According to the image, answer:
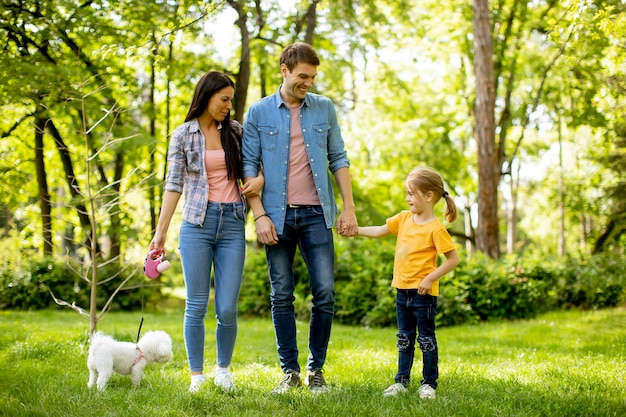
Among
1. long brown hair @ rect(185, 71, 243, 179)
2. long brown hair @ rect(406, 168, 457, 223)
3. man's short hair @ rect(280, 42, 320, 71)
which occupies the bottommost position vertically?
long brown hair @ rect(406, 168, 457, 223)

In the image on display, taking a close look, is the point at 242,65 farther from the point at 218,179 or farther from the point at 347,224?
the point at 347,224

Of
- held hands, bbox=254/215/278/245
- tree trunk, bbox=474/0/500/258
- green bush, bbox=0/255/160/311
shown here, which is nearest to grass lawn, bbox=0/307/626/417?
held hands, bbox=254/215/278/245

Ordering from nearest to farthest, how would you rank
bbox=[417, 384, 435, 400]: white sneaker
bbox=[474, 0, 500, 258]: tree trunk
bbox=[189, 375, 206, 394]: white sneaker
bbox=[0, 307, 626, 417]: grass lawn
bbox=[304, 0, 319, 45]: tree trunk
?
bbox=[0, 307, 626, 417]: grass lawn, bbox=[417, 384, 435, 400]: white sneaker, bbox=[189, 375, 206, 394]: white sneaker, bbox=[304, 0, 319, 45]: tree trunk, bbox=[474, 0, 500, 258]: tree trunk

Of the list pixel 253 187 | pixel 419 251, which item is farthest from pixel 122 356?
pixel 419 251

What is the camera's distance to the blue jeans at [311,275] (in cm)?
387

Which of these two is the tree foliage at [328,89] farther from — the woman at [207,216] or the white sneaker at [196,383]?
the white sneaker at [196,383]

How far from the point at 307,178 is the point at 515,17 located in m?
12.7

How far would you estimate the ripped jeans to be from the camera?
3.70 meters

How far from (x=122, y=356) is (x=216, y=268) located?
867 millimetres

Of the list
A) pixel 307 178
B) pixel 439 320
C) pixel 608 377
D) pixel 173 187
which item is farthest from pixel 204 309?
pixel 439 320

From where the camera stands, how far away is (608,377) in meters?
4.13

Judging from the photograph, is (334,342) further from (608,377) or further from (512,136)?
(512,136)

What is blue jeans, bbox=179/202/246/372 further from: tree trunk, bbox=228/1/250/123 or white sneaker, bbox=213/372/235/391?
tree trunk, bbox=228/1/250/123

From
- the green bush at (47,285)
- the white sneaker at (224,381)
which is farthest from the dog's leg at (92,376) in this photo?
the green bush at (47,285)
